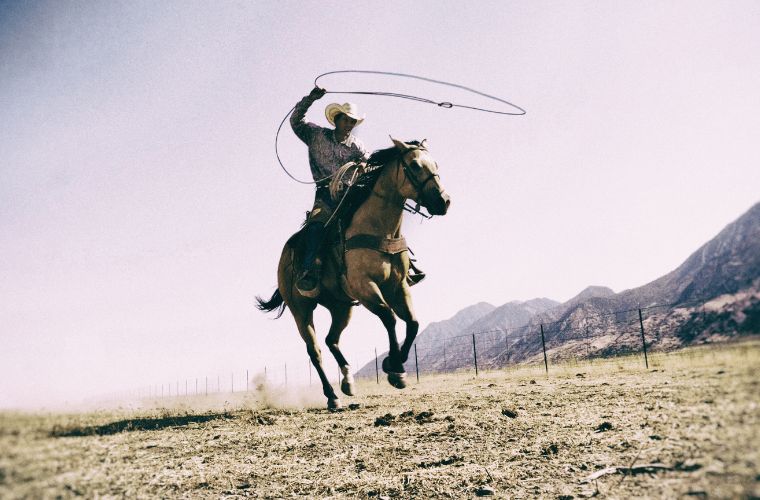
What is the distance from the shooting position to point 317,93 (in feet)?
15.8

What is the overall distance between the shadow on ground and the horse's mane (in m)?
2.98

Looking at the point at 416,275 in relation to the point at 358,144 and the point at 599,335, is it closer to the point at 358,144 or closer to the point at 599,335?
the point at 358,144

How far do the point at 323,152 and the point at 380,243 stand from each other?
1.54 metres

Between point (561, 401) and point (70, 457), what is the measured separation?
6.20 m

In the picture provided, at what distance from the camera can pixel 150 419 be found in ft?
21.7

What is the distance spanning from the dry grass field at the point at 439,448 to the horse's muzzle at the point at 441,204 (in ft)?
6.91

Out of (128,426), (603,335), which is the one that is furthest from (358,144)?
(603,335)

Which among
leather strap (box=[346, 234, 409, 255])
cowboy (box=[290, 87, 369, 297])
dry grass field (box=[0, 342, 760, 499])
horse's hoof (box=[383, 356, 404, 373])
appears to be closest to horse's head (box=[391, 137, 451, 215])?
leather strap (box=[346, 234, 409, 255])

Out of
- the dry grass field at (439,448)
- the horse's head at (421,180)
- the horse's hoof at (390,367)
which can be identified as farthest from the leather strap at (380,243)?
the dry grass field at (439,448)

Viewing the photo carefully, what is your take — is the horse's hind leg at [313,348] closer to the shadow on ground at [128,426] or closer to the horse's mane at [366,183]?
the shadow on ground at [128,426]

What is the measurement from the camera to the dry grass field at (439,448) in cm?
160

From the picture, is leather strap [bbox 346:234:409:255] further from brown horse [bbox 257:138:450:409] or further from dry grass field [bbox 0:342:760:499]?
dry grass field [bbox 0:342:760:499]

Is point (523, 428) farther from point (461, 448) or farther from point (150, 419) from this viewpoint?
point (150, 419)

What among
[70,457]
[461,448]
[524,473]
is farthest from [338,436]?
[70,457]
